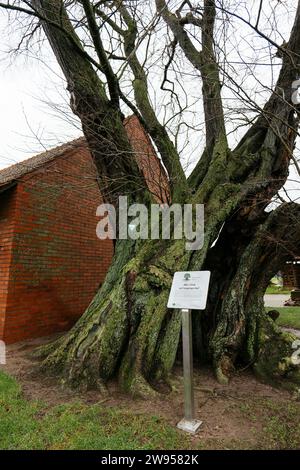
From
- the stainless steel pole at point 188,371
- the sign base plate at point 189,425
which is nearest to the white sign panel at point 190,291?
the stainless steel pole at point 188,371

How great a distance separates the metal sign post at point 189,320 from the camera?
3070 millimetres

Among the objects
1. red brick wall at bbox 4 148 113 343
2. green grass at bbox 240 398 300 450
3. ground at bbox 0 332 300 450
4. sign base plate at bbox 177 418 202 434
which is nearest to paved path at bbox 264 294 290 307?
red brick wall at bbox 4 148 113 343

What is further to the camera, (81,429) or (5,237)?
(5,237)

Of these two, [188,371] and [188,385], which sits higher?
[188,371]

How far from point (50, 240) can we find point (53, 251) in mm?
270

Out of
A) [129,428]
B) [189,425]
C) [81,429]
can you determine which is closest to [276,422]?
[189,425]

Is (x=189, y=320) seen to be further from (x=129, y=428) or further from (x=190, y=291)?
(x=129, y=428)

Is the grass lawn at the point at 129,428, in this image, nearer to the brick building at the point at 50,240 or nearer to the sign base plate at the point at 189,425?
the sign base plate at the point at 189,425

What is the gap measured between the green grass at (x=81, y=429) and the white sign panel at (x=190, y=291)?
1.17 metres

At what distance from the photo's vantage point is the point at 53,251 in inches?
290

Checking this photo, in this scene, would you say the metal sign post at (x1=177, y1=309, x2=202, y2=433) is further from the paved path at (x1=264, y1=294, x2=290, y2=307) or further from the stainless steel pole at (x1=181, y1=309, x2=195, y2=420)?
the paved path at (x1=264, y1=294, x2=290, y2=307)

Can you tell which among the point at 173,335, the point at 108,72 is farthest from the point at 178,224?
the point at 108,72

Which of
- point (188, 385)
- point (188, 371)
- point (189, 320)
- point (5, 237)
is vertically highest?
point (5, 237)

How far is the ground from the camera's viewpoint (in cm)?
279
